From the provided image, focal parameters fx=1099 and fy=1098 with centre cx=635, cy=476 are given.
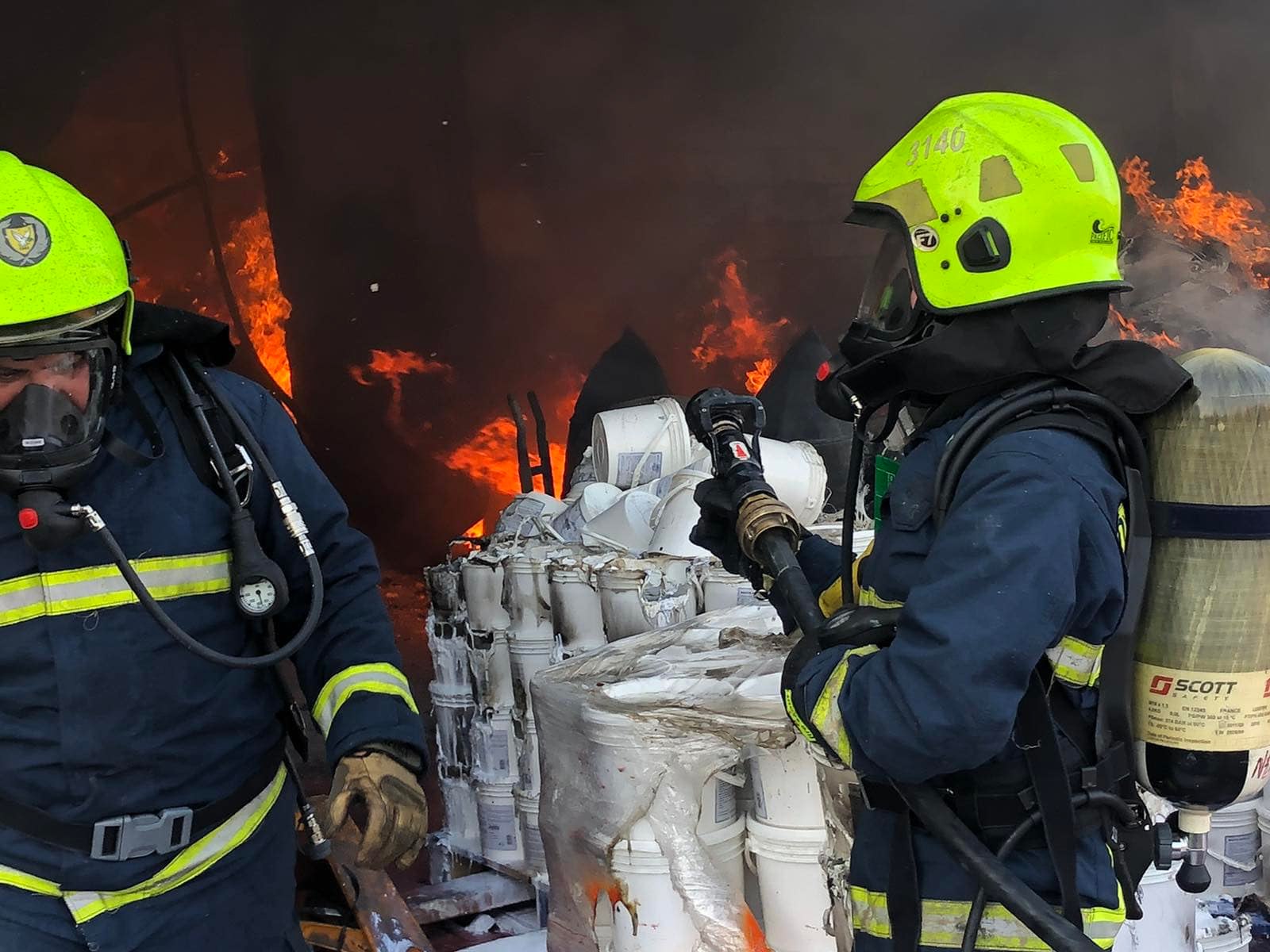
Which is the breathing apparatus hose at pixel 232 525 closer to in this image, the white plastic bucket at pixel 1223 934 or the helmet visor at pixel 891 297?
the helmet visor at pixel 891 297

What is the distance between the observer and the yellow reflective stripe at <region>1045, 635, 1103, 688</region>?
153 centimetres

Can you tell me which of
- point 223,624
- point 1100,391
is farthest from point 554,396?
point 1100,391

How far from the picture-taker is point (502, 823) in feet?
12.7

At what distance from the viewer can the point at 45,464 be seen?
177 cm

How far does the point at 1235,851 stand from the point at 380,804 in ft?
9.06

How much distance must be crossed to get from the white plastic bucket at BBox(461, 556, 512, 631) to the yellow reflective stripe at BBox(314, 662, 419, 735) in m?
1.81

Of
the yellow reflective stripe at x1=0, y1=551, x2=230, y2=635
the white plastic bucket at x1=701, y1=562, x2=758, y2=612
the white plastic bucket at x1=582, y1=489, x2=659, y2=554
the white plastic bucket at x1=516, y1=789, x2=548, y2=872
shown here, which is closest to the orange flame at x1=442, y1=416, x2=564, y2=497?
the white plastic bucket at x1=582, y1=489, x2=659, y2=554

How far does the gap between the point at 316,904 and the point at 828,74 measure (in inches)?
255

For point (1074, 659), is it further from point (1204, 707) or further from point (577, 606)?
point (577, 606)

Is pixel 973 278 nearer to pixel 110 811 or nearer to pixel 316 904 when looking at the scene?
pixel 110 811

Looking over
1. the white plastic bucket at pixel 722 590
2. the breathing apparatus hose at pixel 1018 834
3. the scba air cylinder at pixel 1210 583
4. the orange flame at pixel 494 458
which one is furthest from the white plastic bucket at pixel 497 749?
the orange flame at pixel 494 458

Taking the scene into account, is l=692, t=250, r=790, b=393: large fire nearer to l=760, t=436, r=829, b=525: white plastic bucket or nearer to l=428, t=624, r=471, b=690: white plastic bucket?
l=760, t=436, r=829, b=525: white plastic bucket

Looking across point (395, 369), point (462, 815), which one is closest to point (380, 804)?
point (462, 815)

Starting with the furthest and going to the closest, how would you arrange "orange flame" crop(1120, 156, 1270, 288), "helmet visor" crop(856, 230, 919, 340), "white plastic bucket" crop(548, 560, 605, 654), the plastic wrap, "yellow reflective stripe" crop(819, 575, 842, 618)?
"orange flame" crop(1120, 156, 1270, 288)
"white plastic bucket" crop(548, 560, 605, 654)
the plastic wrap
"yellow reflective stripe" crop(819, 575, 842, 618)
"helmet visor" crop(856, 230, 919, 340)
